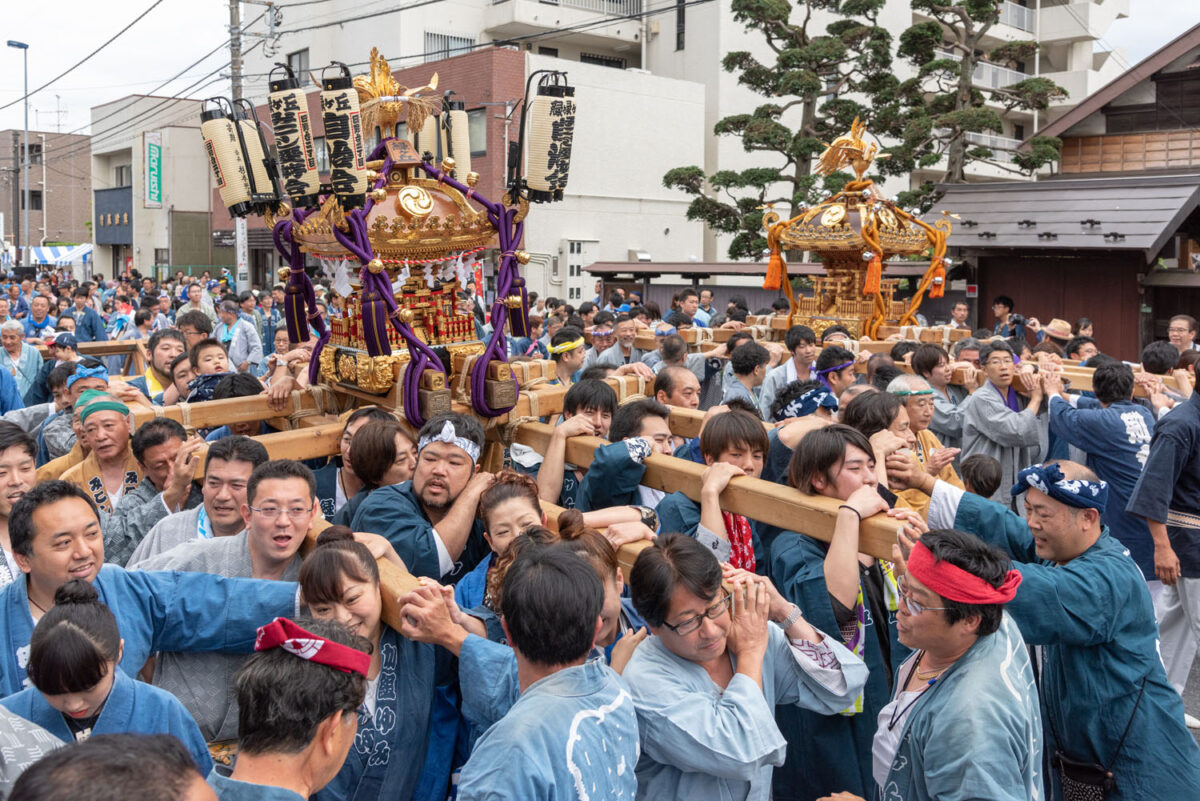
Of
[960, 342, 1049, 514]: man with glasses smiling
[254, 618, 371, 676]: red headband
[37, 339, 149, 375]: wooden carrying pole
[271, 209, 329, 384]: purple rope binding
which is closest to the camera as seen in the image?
[254, 618, 371, 676]: red headband

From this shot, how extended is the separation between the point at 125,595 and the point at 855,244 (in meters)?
9.19

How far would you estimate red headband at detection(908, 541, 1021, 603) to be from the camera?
234 centimetres

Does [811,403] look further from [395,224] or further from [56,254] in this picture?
[56,254]

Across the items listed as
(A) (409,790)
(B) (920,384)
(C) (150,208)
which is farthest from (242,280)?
(C) (150,208)

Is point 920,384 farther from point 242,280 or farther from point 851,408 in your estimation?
point 242,280

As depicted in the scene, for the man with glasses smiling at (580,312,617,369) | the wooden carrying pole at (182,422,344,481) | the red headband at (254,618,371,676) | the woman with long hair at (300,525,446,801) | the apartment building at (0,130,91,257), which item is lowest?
the woman with long hair at (300,525,446,801)

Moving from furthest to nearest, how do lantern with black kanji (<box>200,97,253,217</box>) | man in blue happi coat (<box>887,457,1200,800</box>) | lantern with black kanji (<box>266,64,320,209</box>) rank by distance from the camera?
1. lantern with black kanji (<box>200,97,253,217</box>)
2. lantern with black kanji (<box>266,64,320,209</box>)
3. man in blue happi coat (<box>887,457,1200,800</box>)

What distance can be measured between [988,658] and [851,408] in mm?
2093

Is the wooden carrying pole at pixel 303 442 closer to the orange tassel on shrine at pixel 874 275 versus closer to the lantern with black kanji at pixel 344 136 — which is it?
the lantern with black kanji at pixel 344 136

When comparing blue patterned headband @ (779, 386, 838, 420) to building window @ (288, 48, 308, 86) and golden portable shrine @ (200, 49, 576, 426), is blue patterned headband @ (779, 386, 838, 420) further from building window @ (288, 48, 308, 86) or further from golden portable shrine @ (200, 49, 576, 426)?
building window @ (288, 48, 308, 86)

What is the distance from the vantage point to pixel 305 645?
2025 mm

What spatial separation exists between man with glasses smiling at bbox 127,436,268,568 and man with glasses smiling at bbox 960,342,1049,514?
172 inches

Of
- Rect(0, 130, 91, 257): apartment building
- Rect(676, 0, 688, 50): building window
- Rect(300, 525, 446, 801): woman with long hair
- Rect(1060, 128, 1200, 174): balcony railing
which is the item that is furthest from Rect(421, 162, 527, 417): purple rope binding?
Rect(0, 130, 91, 257): apartment building

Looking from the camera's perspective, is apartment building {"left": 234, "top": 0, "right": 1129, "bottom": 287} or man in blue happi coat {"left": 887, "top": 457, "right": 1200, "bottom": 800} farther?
apartment building {"left": 234, "top": 0, "right": 1129, "bottom": 287}
